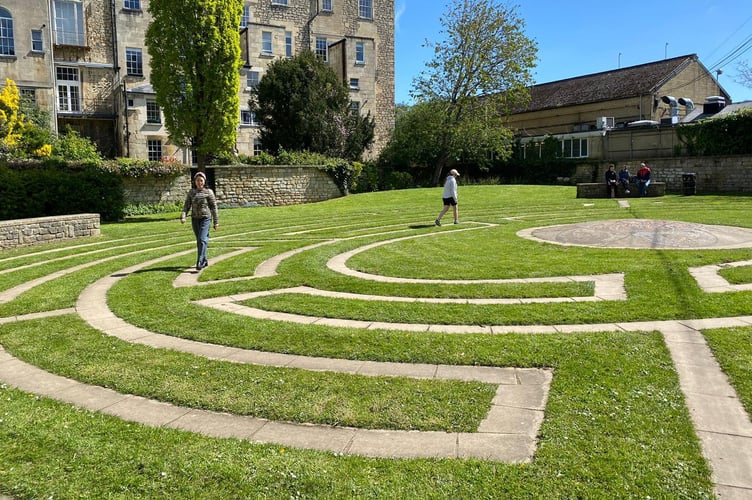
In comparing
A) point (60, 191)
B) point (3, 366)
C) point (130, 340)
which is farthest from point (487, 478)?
point (60, 191)

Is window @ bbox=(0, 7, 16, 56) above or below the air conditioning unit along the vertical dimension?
above

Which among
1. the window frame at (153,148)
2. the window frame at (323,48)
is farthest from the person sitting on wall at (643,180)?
the window frame at (153,148)

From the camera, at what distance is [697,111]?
1547 inches

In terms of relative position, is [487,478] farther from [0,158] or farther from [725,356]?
[0,158]

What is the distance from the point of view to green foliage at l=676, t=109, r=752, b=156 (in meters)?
27.3

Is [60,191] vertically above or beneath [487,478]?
above

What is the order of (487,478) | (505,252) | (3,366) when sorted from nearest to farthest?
(487,478)
(3,366)
(505,252)

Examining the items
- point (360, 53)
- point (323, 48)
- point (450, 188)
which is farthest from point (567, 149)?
point (450, 188)

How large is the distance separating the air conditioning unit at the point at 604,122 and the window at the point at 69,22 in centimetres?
3589

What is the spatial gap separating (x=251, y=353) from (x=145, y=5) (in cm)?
4077

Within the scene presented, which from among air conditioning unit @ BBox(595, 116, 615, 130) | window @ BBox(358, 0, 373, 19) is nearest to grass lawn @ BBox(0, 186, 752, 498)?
air conditioning unit @ BBox(595, 116, 615, 130)

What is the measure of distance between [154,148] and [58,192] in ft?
68.1

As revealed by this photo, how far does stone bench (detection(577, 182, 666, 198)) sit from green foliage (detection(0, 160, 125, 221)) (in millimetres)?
20589

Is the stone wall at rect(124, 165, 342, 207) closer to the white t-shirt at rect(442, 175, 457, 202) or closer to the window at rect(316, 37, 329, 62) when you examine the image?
the white t-shirt at rect(442, 175, 457, 202)
